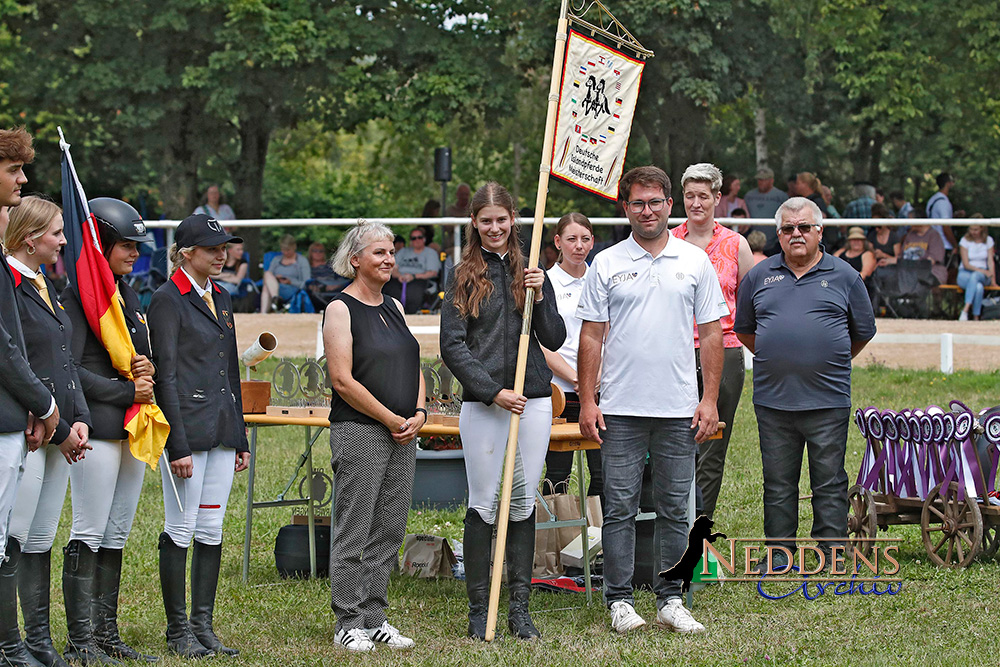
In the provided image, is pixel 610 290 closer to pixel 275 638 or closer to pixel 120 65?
pixel 275 638

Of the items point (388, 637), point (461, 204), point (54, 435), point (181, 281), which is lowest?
point (388, 637)

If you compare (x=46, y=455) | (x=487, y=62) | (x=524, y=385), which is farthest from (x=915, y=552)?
(x=487, y=62)

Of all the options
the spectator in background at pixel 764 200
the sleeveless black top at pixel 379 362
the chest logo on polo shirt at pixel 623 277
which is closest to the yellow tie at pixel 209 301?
the sleeveless black top at pixel 379 362

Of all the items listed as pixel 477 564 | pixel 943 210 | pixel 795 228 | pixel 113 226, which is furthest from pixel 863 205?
pixel 113 226

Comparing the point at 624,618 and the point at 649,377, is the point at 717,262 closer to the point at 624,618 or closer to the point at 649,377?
the point at 649,377

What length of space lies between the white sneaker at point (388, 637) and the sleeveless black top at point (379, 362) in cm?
92

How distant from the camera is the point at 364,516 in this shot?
5.58 m

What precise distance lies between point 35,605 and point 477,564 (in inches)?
72.9

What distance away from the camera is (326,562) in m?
7.08

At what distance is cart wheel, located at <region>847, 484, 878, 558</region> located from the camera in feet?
22.9

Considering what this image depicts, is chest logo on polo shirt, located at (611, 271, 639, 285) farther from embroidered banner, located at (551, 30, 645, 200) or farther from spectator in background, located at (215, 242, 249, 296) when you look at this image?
spectator in background, located at (215, 242, 249, 296)

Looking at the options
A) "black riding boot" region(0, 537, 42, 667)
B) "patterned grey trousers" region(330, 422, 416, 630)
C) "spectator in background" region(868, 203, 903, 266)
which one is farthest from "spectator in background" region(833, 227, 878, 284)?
"black riding boot" region(0, 537, 42, 667)

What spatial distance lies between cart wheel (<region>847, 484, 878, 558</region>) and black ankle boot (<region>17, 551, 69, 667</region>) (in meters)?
4.08

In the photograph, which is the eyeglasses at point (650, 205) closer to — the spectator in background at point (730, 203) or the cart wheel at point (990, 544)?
the cart wheel at point (990, 544)
